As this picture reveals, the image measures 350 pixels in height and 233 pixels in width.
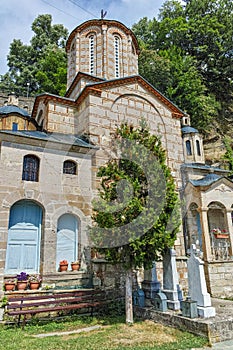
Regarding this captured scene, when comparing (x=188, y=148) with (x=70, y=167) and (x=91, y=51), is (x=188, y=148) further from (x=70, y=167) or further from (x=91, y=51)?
(x=70, y=167)

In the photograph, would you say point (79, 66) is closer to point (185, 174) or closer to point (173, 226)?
point (185, 174)

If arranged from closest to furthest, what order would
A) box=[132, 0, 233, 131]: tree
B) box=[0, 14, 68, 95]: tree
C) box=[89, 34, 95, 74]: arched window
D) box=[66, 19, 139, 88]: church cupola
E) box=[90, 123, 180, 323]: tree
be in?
1. box=[90, 123, 180, 323]: tree
2. box=[66, 19, 139, 88]: church cupola
3. box=[89, 34, 95, 74]: arched window
4. box=[132, 0, 233, 131]: tree
5. box=[0, 14, 68, 95]: tree

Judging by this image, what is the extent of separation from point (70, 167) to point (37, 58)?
3022 centimetres

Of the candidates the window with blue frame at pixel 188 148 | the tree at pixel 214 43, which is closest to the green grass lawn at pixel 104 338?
the window with blue frame at pixel 188 148

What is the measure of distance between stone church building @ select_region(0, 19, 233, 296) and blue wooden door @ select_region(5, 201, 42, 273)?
0.03 m

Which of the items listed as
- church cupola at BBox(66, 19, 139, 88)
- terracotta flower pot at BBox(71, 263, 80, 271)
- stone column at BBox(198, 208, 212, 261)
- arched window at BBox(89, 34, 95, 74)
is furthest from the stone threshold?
arched window at BBox(89, 34, 95, 74)

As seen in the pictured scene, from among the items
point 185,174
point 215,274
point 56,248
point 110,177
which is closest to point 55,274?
point 56,248

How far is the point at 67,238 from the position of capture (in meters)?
9.93

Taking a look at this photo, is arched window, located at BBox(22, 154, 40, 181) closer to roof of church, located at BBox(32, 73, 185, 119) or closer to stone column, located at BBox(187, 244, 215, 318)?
roof of church, located at BBox(32, 73, 185, 119)

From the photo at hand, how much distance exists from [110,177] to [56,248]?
11.7ft

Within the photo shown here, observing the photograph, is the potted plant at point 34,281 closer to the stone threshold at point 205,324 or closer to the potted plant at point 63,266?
the potted plant at point 63,266

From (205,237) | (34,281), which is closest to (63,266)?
(34,281)

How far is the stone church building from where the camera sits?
916cm

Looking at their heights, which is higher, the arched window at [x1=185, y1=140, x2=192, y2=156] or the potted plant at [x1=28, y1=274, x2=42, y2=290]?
the arched window at [x1=185, y1=140, x2=192, y2=156]
